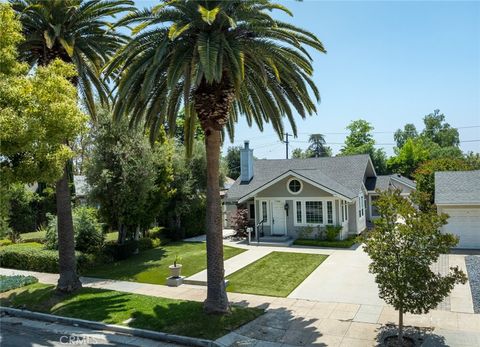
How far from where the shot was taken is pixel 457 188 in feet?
70.6

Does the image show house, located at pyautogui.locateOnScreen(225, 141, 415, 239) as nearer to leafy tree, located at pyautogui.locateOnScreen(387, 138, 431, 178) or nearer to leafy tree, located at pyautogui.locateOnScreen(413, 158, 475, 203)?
leafy tree, located at pyautogui.locateOnScreen(413, 158, 475, 203)

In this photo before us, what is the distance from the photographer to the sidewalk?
9.81 metres

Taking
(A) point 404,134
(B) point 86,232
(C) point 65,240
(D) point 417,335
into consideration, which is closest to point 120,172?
(B) point 86,232

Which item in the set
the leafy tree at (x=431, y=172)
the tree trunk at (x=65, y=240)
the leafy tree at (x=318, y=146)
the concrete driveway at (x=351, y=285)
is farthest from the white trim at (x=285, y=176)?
the leafy tree at (x=318, y=146)

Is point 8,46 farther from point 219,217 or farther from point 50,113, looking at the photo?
point 219,217

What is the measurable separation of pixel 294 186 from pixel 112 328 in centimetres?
1593

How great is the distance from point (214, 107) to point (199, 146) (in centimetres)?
1725

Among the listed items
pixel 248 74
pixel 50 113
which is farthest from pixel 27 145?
pixel 248 74

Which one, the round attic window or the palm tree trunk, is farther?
the round attic window

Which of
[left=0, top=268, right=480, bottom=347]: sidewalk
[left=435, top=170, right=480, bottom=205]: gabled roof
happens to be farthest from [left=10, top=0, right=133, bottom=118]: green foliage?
[left=435, top=170, right=480, bottom=205]: gabled roof

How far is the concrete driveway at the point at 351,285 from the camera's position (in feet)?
42.0

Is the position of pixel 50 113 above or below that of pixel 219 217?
above

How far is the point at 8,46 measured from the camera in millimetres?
9656

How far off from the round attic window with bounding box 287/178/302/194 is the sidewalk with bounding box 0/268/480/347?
11.8 meters
